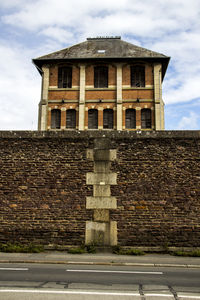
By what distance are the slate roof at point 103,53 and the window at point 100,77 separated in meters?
0.92

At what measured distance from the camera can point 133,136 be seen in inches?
400

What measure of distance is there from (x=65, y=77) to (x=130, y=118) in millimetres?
6925

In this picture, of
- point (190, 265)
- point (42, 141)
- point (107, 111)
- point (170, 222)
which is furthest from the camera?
point (107, 111)

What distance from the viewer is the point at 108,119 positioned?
2386cm

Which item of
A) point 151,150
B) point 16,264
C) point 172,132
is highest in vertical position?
point 172,132

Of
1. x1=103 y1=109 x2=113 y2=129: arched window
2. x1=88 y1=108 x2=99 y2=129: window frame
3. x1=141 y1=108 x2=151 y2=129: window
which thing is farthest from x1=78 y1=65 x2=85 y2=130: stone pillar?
x1=141 y1=108 x2=151 y2=129: window

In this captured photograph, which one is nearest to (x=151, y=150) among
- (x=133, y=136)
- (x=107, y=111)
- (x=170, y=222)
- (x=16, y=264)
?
(x=133, y=136)

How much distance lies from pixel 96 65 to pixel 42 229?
18.2 meters

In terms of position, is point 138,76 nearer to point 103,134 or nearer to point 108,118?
point 108,118

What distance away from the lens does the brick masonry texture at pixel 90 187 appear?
31.4 ft

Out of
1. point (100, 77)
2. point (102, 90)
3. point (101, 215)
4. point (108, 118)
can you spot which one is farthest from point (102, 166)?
point (100, 77)

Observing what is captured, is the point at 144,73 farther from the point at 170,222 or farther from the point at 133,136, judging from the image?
the point at 170,222

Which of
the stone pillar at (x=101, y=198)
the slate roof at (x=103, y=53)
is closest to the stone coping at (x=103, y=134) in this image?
the stone pillar at (x=101, y=198)

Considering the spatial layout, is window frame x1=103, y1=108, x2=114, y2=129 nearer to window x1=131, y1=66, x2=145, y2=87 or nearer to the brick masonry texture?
window x1=131, y1=66, x2=145, y2=87
